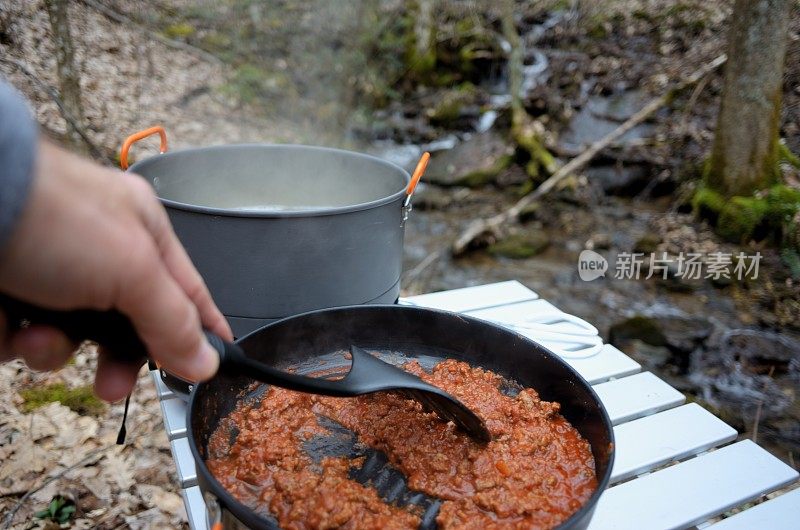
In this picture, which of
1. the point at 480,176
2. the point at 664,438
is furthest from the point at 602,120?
the point at 664,438

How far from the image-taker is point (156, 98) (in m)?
7.16

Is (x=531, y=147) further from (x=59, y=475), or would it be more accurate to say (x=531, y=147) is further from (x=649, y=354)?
(x=59, y=475)

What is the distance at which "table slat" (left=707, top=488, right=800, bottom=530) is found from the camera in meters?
1.80

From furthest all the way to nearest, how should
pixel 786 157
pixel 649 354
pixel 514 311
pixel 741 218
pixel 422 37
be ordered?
pixel 422 37 < pixel 786 157 < pixel 741 218 < pixel 649 354 < pixel 514 311

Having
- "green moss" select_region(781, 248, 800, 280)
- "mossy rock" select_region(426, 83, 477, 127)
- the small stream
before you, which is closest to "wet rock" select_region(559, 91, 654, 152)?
the small stream

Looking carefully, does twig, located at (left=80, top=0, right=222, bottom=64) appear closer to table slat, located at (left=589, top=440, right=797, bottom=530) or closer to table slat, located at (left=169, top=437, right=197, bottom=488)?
table slat, located at (left=169, top=437, right=197, bottom=488)

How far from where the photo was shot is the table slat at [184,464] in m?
1.88

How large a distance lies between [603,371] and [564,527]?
1.53 meters

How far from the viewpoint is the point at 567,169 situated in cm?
757

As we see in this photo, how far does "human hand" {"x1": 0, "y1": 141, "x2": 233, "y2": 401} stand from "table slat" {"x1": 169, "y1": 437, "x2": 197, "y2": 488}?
3.24 ft

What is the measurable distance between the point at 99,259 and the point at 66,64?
481cm

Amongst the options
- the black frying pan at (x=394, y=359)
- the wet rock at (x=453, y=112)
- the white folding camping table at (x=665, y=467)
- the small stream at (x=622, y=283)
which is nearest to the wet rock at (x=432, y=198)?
the small stream at (x=622, y=283)

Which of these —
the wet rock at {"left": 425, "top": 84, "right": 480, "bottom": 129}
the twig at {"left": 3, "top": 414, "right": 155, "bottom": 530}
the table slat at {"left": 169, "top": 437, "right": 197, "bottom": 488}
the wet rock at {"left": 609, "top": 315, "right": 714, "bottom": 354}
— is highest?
the wet rock at {"left": 425, "top": 84, "right": 480, "bottom": 129}

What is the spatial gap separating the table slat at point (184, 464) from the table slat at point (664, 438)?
1.48 meters
